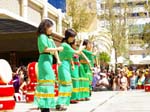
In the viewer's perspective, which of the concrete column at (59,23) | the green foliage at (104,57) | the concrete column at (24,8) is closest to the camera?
the concrete column at (24,8)

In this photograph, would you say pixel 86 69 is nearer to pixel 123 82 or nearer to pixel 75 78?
pixel 75 78

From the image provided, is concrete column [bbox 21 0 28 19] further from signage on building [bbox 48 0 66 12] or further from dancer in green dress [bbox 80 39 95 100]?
dancer in green dress [bbox 80 39 95 100]

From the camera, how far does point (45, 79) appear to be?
8.33 m

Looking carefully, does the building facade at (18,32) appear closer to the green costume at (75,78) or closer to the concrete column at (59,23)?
the concrete column at (59,23)

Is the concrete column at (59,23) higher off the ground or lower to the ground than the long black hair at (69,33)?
higher

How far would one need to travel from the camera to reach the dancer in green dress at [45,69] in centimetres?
824

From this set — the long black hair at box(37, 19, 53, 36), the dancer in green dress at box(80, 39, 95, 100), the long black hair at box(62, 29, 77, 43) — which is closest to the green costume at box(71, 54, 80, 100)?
the dancer in green dress at box(80, 39, 95, 100)

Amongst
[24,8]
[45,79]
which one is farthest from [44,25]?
[24,8]

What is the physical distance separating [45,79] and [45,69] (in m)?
0.17

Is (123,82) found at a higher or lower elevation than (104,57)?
lower

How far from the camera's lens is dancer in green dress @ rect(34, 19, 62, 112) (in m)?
8.24

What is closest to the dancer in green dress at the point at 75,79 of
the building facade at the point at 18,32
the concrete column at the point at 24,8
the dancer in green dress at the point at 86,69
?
the dancer in green dress at the point at 86,69

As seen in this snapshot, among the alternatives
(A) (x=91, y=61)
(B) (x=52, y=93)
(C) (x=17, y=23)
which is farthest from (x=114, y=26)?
(B) (x=52, y=93)

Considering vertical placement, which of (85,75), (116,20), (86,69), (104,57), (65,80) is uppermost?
(116,20)
